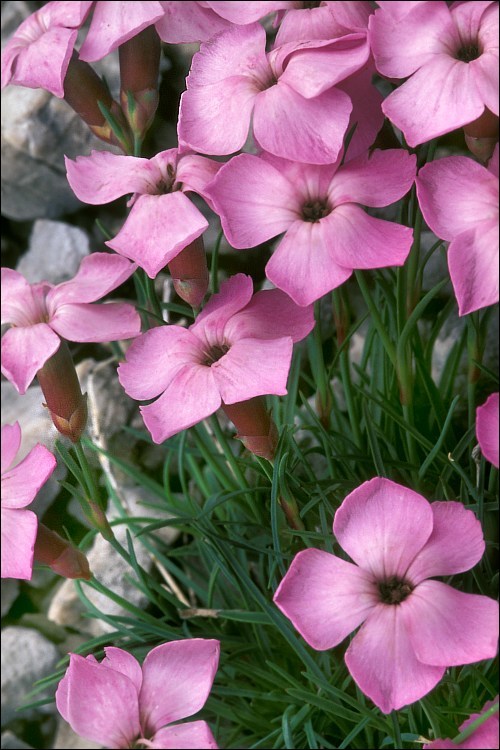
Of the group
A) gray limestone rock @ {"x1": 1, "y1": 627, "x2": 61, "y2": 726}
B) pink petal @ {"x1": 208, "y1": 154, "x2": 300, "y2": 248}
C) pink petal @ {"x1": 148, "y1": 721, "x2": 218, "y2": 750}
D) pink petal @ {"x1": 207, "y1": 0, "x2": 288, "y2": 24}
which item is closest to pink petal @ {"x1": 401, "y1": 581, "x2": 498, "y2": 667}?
pink petal @ {"x1": 148, "y1": 721, "x2": 218, "y2": 750}

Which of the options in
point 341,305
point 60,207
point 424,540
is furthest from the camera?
point 60,207

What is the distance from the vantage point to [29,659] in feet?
3.20

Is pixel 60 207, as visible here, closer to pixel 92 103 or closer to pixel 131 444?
pixel 131 444

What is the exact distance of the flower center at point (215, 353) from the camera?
1.67 feet

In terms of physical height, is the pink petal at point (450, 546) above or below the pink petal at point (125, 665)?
above

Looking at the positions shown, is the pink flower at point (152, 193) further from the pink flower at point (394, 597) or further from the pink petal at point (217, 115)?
the pink flower at point (394, 597)

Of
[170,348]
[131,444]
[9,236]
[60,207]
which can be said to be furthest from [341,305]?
[9,236]

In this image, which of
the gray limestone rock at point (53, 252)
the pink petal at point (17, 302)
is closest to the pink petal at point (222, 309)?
the pink petal at point (17, 302)

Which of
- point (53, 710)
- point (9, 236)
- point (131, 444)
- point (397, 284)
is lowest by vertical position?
point (53, 710)

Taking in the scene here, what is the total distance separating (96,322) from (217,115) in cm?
14

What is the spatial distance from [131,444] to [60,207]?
1.07 ft

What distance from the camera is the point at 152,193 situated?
0.52m

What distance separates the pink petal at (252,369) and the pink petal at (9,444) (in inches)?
4.6

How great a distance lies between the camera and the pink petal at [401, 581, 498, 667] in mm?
408
